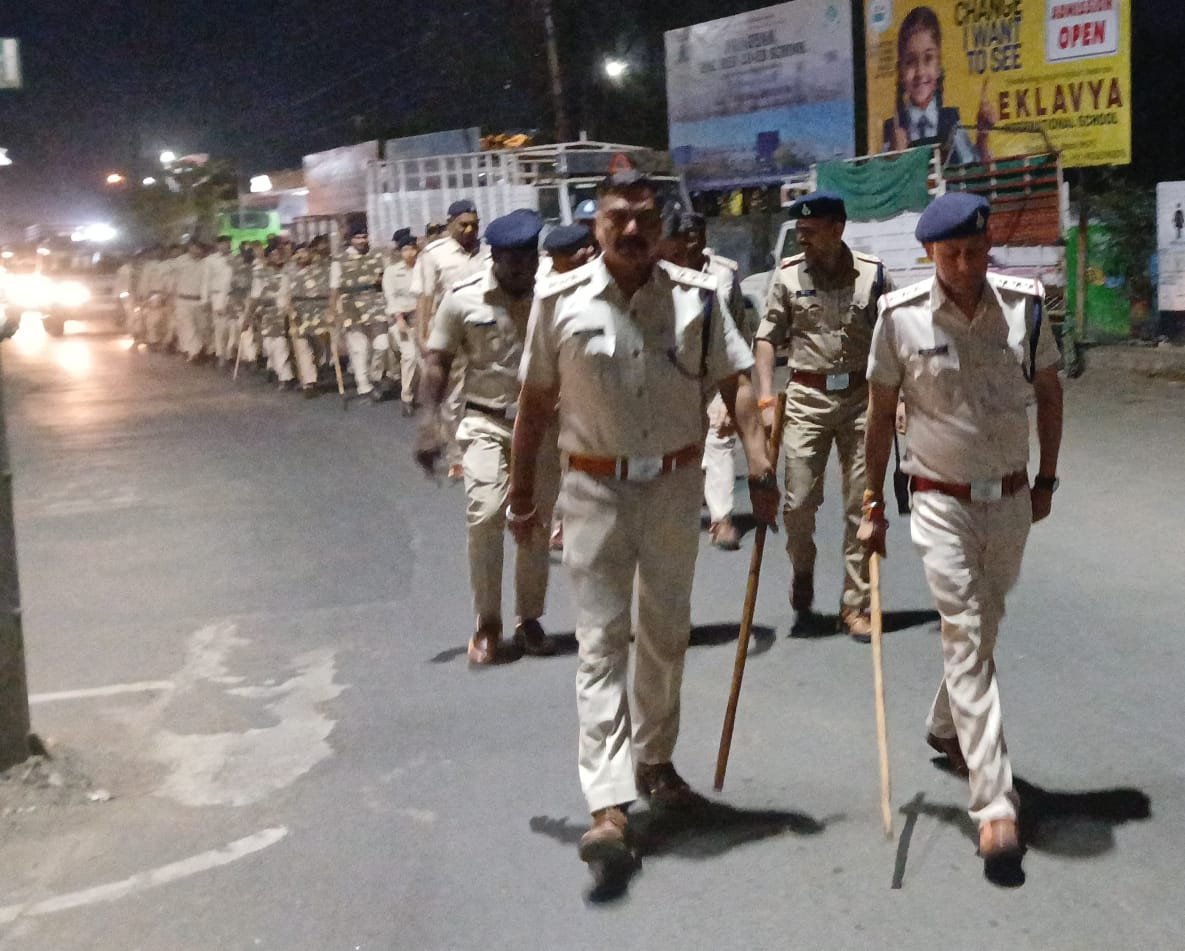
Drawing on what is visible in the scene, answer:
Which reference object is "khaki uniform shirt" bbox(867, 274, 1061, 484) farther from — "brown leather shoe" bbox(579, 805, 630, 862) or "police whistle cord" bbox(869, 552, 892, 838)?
"brown leather shoe" bbox(579, 805, 630, 862)

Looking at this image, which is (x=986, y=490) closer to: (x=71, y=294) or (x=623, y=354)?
(x=623, y=354)

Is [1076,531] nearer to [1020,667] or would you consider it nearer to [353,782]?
[1020,667]

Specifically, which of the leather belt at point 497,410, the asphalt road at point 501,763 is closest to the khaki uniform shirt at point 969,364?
A: the asphalt road at point 501,763

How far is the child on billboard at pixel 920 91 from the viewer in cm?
2080

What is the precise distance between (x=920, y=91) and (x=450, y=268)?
44.0ft

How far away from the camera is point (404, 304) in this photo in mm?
15945

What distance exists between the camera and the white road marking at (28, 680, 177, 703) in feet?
20.4

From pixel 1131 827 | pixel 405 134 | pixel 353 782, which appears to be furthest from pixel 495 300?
pixel 405 134

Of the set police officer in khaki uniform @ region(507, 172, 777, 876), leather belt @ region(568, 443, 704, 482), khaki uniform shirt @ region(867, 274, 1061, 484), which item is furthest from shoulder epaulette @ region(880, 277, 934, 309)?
leather belt @ region(568, 443, 704, 482)

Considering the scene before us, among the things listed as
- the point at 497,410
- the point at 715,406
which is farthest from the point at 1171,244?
the point at 497,410

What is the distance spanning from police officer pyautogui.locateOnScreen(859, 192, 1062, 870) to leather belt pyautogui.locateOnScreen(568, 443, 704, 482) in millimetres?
676

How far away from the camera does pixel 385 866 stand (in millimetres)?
4383

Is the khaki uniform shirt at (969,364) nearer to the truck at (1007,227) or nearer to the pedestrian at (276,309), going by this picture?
the truck at (1007,227)

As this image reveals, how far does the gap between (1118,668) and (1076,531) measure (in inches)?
108
